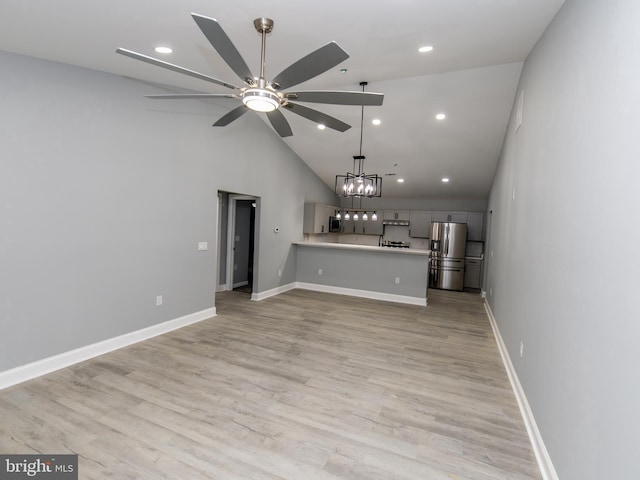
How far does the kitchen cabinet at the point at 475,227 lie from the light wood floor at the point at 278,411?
15.8 ft

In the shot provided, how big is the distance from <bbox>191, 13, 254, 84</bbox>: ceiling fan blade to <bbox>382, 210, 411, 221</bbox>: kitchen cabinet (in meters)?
7.55

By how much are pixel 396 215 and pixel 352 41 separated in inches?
268

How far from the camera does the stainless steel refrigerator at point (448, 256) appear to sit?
795cm

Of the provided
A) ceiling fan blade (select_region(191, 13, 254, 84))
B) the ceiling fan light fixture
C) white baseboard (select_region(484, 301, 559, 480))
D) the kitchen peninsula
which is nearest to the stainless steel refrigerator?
the kitchen peninsula

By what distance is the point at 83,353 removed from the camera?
327 cm

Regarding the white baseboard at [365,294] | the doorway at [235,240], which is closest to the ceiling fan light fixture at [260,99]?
the doorway at [235,240]

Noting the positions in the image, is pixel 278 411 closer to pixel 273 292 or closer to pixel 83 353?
pixel 83 353

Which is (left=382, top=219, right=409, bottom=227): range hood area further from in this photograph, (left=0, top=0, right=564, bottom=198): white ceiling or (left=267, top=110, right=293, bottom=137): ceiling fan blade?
(left=267, top=110, right=293, bottom=137): ceiling fan blade

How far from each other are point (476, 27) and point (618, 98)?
1603 millimetres

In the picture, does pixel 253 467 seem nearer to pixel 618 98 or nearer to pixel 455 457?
pixel 455 457

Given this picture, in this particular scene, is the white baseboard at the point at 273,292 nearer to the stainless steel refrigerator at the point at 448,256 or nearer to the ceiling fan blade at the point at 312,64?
the stainless steel refrigerator at the point at 448,256

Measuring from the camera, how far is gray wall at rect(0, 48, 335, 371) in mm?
2740

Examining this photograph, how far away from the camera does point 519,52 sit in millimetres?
3244

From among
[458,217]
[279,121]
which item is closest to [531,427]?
[279,121]
